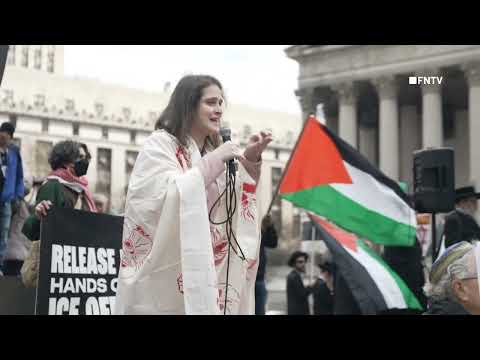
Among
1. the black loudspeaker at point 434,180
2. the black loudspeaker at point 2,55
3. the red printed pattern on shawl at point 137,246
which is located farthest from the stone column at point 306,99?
the red printed pattern on shawl at point 137,246

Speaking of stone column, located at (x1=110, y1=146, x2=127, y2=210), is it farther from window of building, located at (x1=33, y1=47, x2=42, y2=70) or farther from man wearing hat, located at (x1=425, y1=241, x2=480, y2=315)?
man wearing hat, located at (x1=425, y1=241, x2=480, y2=315)

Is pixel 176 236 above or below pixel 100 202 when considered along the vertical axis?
below

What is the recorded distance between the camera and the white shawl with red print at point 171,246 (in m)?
3.55

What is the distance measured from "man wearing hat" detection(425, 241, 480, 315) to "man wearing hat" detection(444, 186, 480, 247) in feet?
18.5

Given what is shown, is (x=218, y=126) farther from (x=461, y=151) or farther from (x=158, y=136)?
(x=461, y=151)

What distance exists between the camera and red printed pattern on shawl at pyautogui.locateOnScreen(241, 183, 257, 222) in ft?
13.1

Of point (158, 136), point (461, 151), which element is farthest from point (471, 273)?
point (461, 151)

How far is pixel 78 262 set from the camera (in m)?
5.48

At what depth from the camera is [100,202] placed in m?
8.18

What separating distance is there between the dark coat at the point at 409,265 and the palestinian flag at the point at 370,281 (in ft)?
0.53

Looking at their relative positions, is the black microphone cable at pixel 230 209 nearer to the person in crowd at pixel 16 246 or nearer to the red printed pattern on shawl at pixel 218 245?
the red printed pattern on shawl at pixel 218 245

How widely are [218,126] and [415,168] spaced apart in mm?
4917

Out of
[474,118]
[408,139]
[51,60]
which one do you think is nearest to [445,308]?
[474,118]

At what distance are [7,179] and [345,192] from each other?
4587 mm
